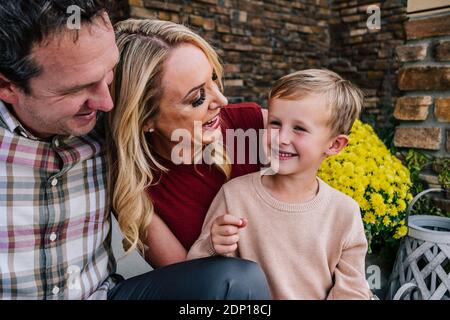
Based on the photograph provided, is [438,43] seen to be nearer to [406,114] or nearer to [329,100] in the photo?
[406,114]

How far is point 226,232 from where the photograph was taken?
42.9 inches

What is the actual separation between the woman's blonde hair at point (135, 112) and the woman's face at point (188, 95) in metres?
0.02

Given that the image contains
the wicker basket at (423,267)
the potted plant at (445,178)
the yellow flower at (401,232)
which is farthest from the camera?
the potted plant at (445,178)

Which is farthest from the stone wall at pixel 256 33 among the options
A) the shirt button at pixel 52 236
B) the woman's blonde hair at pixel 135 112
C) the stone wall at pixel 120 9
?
the shirt button at pixel 52 236

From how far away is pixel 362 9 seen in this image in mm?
4074

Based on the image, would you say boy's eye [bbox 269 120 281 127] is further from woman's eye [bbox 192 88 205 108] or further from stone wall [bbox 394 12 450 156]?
stone wall [bbox 394 12 450 156]

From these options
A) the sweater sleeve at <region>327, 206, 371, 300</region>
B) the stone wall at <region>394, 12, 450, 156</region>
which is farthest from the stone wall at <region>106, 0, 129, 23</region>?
the sweater sleeve at <region>327, 206, 371, 300</region>

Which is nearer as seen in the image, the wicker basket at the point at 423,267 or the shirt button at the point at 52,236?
the shirt button at the point at 52,236

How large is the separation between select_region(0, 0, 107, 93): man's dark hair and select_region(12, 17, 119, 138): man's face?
0.02 metres

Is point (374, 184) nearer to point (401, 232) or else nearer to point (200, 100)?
point (401, 232)

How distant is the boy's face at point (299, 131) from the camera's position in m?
1.17

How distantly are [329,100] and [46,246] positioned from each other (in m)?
0.84

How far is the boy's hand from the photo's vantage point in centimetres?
107

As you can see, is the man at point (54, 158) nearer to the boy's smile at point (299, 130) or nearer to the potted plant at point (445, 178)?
the boy's smile at point (299, 130)
